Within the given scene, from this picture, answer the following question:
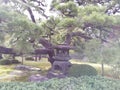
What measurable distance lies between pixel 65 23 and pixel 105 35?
1820 millimetres

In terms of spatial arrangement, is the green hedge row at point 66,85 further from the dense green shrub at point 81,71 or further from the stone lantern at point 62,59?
the stone lantern at point 62,59

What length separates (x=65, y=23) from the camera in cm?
689

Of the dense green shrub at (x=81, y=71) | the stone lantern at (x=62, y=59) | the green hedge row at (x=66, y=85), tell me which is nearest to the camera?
the green hedge row at (x=66, y=85)

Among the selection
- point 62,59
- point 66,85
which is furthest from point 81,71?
point 66,85

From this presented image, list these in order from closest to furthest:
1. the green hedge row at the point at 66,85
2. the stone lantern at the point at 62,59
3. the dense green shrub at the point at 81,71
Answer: the green hedge row at the point at 66,85 < the dense green shrub at the point at 81,71 < the stone lantern at the point at 62,59

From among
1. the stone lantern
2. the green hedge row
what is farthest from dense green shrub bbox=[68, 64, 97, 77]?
the green hedge row

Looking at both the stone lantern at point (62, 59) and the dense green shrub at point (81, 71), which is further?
the stone lantern at point (62, 59)

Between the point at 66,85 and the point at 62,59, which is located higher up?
the point at 62,59

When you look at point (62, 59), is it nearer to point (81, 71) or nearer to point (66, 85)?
point (81, 71)

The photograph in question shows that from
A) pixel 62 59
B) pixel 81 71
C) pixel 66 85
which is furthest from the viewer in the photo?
pixel 62 59

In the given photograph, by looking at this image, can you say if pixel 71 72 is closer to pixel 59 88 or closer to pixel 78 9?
pixel 78 9

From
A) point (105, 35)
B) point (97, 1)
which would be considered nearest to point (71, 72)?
point (105, 35)

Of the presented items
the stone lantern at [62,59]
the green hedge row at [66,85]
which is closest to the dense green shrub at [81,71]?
the stone lantern at [62,59]

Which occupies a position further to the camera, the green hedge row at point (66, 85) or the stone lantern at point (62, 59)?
the stone lantern at point (62, 59)
